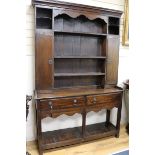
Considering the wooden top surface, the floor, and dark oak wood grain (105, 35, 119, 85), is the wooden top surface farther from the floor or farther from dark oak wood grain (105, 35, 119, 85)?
the floor

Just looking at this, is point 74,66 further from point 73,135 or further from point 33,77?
point 73,135

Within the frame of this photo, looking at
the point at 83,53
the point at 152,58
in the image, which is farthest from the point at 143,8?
the point at 83,53

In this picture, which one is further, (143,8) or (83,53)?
(83,53)

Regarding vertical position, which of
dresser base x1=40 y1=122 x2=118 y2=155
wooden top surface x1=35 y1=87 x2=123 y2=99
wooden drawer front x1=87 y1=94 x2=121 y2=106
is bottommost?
dresser base x1=40 y1=122 x2=118 y2=155

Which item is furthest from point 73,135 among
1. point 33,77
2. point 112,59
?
point 112,59

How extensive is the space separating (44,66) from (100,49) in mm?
1094

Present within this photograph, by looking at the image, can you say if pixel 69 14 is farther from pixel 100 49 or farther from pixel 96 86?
pixel 96 86

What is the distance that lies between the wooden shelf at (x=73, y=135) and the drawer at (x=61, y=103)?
21.1 inches

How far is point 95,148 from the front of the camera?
2.56 metres

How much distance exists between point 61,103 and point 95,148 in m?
0.90

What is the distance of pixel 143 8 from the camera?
56cm

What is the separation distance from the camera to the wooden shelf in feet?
8.14

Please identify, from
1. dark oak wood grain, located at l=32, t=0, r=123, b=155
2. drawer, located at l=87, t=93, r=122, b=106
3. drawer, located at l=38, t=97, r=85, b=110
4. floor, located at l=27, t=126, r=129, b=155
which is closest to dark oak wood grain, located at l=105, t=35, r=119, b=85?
dark oak wood grain, located at l=32, t=0, r=123, b=155

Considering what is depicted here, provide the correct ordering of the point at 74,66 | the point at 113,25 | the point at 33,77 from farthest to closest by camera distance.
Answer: the point at 113,25 < the point at 74,66 < the point at 33,77
